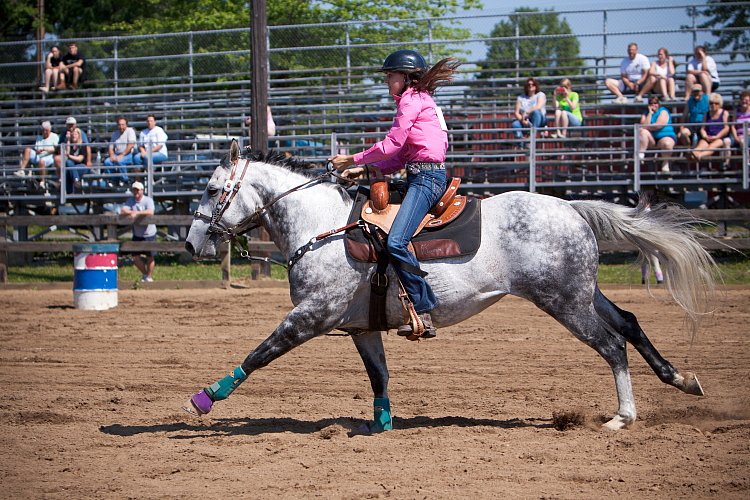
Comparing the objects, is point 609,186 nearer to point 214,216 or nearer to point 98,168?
point 98,168

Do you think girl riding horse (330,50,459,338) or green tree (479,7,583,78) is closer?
girl riding horse (330,50,459,338)

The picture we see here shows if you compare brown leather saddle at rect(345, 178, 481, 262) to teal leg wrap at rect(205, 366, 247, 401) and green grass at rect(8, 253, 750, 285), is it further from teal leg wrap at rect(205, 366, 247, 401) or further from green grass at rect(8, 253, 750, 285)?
green grass at rect(8, 253, 750, 285)

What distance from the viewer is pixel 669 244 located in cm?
793

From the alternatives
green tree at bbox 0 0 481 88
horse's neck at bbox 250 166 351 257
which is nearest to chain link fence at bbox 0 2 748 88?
green tree at bbox 0 0 481 88

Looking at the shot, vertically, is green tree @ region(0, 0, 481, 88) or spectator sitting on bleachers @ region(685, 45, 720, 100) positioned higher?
green tree @ region(0, 0, 481, 88)

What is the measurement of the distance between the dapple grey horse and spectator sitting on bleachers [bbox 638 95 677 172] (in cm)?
1210

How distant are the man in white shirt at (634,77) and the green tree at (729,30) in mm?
1672

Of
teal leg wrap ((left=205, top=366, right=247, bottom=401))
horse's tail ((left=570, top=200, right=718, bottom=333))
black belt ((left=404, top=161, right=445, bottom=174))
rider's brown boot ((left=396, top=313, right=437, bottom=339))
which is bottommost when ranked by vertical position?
teal leg wrap ((left=205, top=366, right=247, bottom=401))

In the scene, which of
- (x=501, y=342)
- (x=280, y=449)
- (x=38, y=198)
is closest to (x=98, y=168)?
(x=38, y=198)

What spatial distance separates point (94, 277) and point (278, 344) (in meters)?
8.67

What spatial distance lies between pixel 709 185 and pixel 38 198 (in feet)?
50.4

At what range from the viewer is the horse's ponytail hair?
24.7 feet

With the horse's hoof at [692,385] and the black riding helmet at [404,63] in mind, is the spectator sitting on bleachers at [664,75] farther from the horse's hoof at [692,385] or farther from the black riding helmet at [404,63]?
the black riding helmet at [404,63]

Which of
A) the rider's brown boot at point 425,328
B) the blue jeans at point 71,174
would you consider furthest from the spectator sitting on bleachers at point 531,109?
the rider's brown boot at point 425,328
